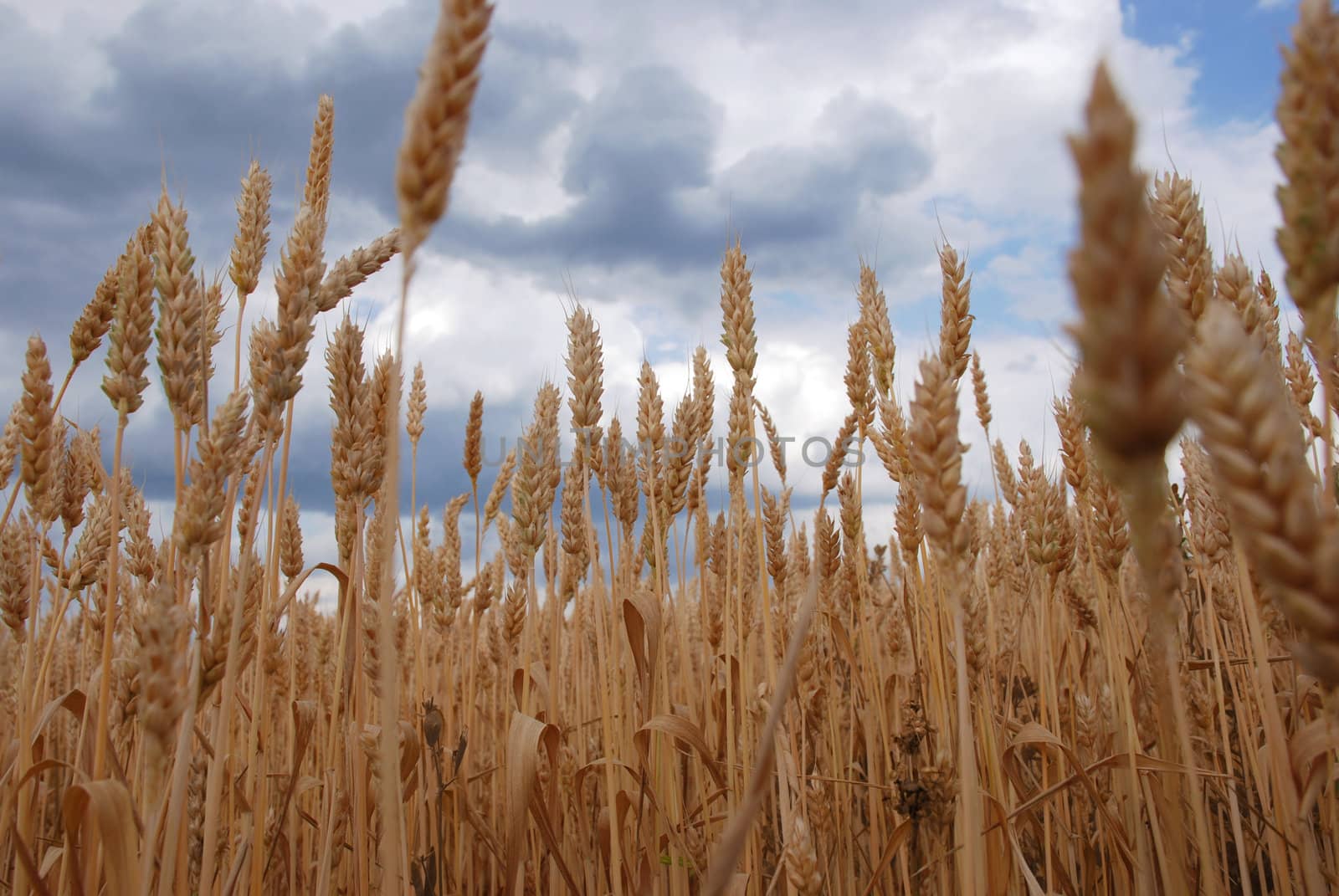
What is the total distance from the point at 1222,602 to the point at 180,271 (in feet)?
11.5

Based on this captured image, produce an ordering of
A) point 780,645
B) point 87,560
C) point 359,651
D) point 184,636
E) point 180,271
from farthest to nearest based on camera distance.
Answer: point 780,645 < point 87,560 < point 359,651 < point 180,271 < point 184,636

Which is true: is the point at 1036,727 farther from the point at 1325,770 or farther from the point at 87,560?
the point at 87,560

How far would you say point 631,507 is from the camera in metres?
3.50

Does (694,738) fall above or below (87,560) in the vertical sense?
below

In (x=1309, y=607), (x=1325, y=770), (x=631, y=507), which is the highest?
(x=631, y=507)

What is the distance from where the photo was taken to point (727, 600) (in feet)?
8.59

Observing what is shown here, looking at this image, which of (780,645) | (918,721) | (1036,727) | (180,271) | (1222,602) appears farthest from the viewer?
(780,645)

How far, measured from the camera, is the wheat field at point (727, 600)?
2.55ft

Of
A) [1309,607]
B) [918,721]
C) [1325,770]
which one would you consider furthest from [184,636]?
[1325,770]

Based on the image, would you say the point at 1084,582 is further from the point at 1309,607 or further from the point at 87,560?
the point at 87,560

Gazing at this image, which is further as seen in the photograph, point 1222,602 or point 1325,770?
point 1222,602

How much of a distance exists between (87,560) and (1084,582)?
204 inches

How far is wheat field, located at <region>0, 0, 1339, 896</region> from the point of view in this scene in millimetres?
776

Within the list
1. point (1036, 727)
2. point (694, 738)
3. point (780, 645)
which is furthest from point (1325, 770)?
point (780, 645)
